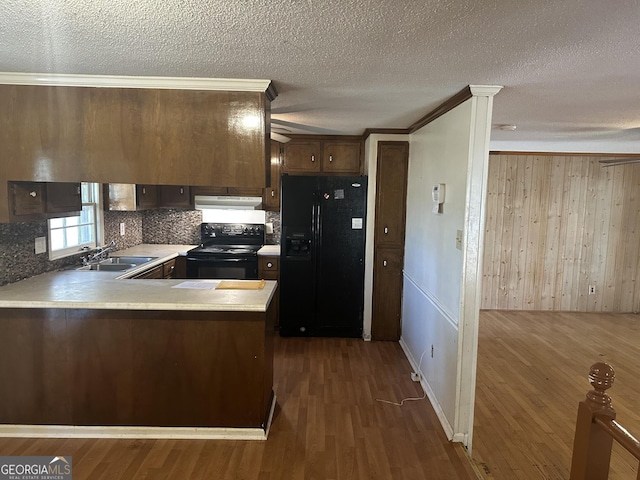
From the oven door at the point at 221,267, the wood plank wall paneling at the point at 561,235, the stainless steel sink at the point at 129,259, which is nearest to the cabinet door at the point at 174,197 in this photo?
the oven door at the point at 221,267

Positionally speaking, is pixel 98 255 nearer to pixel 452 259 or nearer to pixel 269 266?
pixel 269 266

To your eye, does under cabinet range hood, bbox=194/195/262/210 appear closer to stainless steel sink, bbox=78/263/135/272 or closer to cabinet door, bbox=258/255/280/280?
cabinet door, bbox=258/255/280/280

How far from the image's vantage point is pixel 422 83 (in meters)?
2.36

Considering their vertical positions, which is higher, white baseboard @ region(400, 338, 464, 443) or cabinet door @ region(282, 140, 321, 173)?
cabinet door @ region(282, 140, 321, 173)

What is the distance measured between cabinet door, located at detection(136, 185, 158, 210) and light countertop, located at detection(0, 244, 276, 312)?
1.22m

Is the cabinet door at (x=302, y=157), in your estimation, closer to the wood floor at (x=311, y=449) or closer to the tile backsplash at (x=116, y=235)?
the tile backsplash at (x=116, y=235)

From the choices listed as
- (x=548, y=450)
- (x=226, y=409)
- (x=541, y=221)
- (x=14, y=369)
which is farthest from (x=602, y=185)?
(x=14, y=369)

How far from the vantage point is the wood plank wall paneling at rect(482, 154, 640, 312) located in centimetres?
535

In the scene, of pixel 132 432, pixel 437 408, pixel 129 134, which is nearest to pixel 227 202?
pixel 129 134

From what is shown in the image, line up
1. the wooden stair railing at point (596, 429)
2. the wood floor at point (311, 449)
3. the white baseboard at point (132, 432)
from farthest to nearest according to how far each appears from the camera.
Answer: the white baseboard at point (132, 432) → the wood floor at point (311, 449) → the wooden stair railing at point (596, 429)

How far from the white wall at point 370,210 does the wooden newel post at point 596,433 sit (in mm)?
2879

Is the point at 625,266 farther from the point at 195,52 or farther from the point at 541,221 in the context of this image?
the point at 195,52

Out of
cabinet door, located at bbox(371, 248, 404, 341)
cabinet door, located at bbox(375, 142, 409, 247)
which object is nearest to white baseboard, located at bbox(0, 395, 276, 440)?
cabinet door, located at bbox(371, 248, 404, 341)

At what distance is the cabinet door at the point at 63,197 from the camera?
2787 mm
